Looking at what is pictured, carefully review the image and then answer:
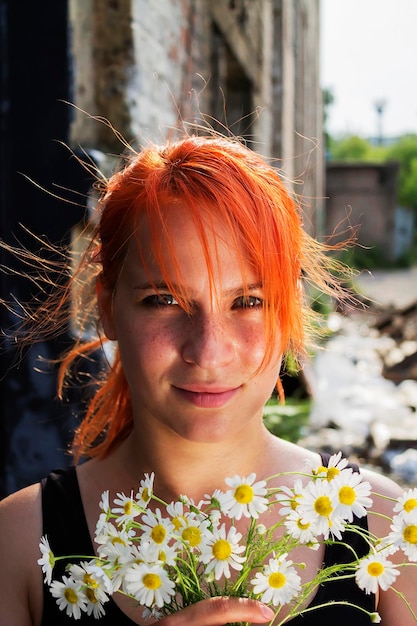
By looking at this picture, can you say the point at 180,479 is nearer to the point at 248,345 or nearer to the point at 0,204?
the point at 248,345

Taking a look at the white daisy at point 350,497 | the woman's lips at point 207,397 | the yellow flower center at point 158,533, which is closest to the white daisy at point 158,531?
the yellow flower center at point 158,533

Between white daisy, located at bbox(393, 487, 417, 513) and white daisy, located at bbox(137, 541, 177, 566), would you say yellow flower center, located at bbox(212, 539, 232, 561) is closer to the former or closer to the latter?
white daisy, located at bbox(137, 541, 177, 566)

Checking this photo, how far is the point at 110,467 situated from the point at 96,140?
1.90m

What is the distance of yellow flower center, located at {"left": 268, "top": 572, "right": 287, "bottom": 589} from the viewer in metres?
0.98

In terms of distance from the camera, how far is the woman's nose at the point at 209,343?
128cm

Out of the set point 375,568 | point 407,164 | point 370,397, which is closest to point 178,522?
point 375,568

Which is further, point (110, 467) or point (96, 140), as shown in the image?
point (96, 140)

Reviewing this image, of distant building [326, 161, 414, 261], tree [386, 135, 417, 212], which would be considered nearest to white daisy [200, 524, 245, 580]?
distant building [326, 161, 414, 261]

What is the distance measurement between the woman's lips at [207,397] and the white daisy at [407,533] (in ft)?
1.28

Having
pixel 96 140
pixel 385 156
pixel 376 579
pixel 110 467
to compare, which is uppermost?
pixel 96 140

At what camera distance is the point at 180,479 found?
1.51 m

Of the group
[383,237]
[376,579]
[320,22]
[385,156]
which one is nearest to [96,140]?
[376,579]

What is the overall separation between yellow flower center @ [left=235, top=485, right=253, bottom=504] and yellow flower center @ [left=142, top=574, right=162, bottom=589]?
141 mm

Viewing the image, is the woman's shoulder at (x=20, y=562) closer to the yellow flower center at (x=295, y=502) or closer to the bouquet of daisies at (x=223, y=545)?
the bouquet of daisies at (x=223, y=545)
